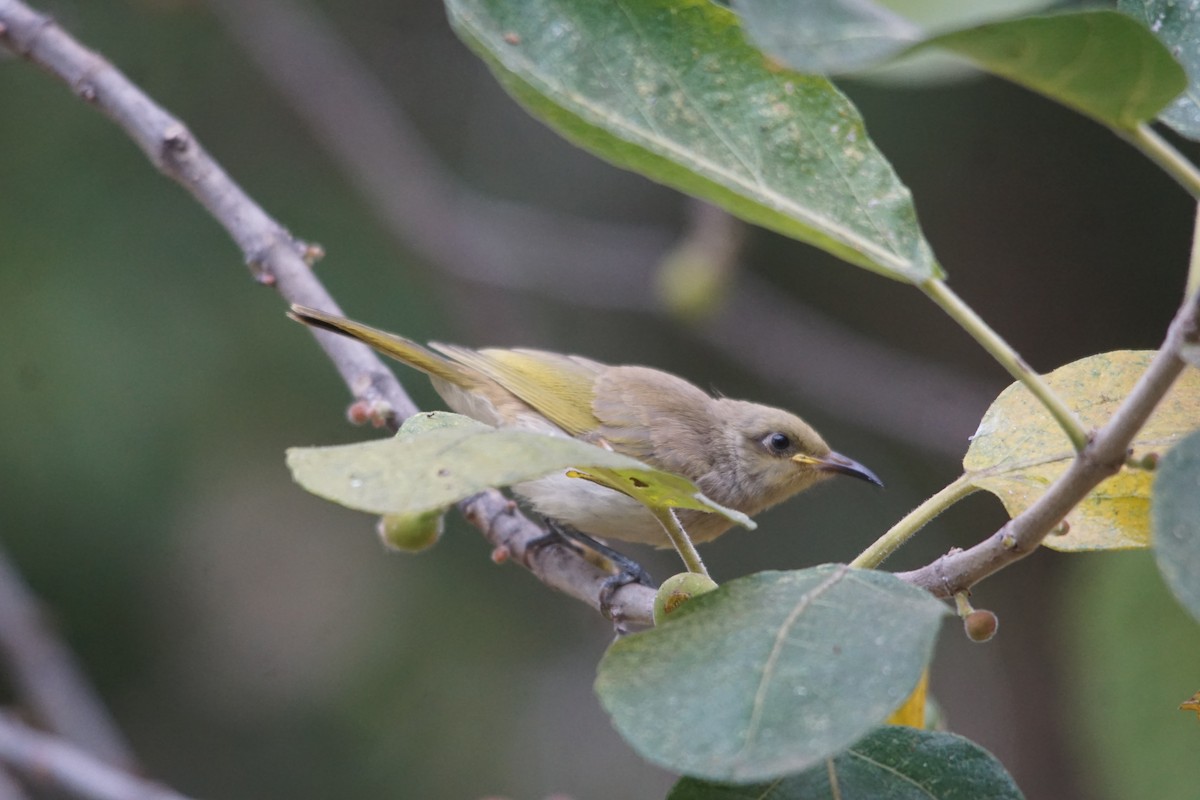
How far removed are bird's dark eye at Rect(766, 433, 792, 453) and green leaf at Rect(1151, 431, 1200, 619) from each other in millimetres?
3227

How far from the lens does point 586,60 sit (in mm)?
1249

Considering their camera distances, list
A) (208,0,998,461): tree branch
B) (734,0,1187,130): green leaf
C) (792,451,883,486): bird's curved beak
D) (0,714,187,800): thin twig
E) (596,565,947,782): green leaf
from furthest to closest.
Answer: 1. (208,0,998,461): tree branch
2. (792,451,883,486): bird's curved beak
3. (0,714,187,800): thin twig
4. (596,565,947,782): green leaf
5. (734,0,1187,130): green leaf

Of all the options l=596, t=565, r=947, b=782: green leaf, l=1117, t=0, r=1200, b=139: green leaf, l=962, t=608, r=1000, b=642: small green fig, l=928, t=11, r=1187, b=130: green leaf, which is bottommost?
l=962, t=608, r=1000, b=642: small green fig

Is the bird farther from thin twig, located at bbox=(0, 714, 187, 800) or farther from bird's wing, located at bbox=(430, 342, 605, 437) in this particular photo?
thin twig, located at bbox=(0, 714, 187, 800)

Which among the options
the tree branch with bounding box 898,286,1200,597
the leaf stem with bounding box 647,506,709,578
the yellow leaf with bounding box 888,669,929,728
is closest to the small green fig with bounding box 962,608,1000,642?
the tree branch with bounding box 898,286,1200,597

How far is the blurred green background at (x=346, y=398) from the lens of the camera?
17.9 feet

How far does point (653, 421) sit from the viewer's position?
4.42 m

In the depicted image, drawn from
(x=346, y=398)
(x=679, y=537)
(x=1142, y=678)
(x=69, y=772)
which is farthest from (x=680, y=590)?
(x=346, y=398)

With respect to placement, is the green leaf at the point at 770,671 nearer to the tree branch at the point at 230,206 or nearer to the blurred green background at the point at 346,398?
the tree branch at the point at 230,206

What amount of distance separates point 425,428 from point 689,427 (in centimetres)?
311

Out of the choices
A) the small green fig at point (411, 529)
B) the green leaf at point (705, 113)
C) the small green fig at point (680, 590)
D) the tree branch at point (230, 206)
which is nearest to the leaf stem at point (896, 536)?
the small green fig at point (680, 590)

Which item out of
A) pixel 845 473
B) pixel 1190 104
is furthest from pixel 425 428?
pixel 845 473

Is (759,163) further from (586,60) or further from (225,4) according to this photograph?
(225,4)

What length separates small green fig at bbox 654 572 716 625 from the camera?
1.42 m
